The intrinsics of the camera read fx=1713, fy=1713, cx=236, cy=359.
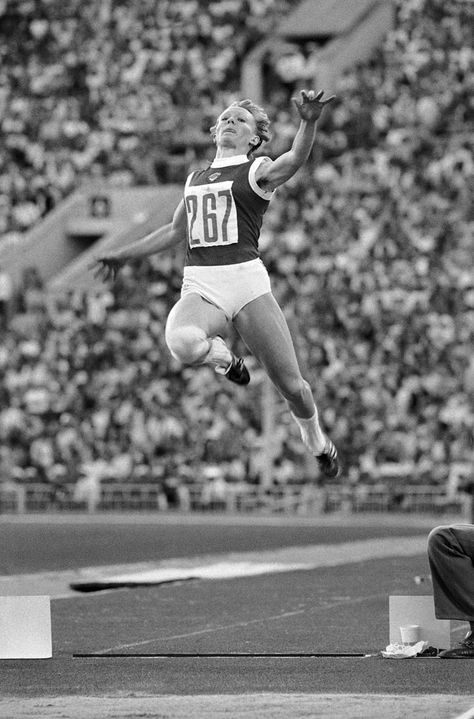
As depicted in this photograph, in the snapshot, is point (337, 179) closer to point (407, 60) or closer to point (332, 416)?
point (407, 60)

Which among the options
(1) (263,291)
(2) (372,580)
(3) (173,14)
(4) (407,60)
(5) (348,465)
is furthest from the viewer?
(3) (173,14)

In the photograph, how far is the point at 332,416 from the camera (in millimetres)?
26500

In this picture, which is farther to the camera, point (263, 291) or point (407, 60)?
point (407, 60)

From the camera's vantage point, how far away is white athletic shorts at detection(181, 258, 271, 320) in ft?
30.6

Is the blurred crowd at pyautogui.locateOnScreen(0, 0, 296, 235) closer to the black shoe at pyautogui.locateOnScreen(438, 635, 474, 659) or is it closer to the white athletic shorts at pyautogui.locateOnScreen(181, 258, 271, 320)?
the white athletic shorts at pyautogui.locateOnScreen(181, 258, 271, 320)

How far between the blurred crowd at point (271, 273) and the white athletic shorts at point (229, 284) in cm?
1612

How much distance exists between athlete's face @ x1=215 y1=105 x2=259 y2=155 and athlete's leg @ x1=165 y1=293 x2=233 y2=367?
0.89m

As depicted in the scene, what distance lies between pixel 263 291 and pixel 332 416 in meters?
17.2

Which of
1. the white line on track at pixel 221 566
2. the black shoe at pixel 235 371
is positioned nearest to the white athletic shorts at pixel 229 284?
the black shoe at pixel 235 371

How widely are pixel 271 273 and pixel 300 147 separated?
19974 millimetres

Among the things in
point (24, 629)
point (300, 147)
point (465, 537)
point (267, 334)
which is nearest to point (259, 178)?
point (300, 147)

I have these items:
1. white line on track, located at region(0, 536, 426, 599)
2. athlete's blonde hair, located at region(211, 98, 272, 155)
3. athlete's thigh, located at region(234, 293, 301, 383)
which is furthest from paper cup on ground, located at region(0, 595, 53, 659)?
white line on track, located at region(0, 536, 426, 599)

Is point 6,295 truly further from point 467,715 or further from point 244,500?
point 467,715

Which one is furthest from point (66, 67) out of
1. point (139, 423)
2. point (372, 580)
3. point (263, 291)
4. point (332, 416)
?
point (263, 291)
